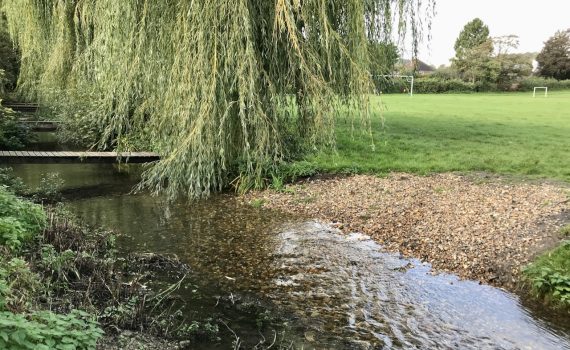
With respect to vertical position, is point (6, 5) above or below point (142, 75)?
above

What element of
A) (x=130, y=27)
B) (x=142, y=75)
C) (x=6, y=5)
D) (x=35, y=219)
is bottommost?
(x=35, y=219)

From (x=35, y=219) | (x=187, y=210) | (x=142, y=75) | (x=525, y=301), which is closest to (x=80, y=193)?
(x=187, y=210)

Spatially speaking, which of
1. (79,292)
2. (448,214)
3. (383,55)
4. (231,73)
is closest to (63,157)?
(79,292)

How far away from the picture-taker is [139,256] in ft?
18.4

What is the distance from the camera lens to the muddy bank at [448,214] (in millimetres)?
5539

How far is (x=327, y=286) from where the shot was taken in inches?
198

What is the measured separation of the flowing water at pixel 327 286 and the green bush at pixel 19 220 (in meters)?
1.19

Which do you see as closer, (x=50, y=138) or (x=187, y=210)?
(x=187, y=210)

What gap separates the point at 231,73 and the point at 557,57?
5324cm

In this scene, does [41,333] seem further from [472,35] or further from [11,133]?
[472,35]

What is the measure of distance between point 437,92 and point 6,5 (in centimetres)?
3411

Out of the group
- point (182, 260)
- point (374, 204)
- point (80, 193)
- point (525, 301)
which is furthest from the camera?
point (80, 193)

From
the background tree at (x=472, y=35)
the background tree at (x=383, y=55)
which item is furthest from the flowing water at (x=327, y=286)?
the background tree at (x=472, y=35)

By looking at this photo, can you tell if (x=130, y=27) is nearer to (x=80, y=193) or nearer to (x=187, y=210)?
(x=187, y=210)
